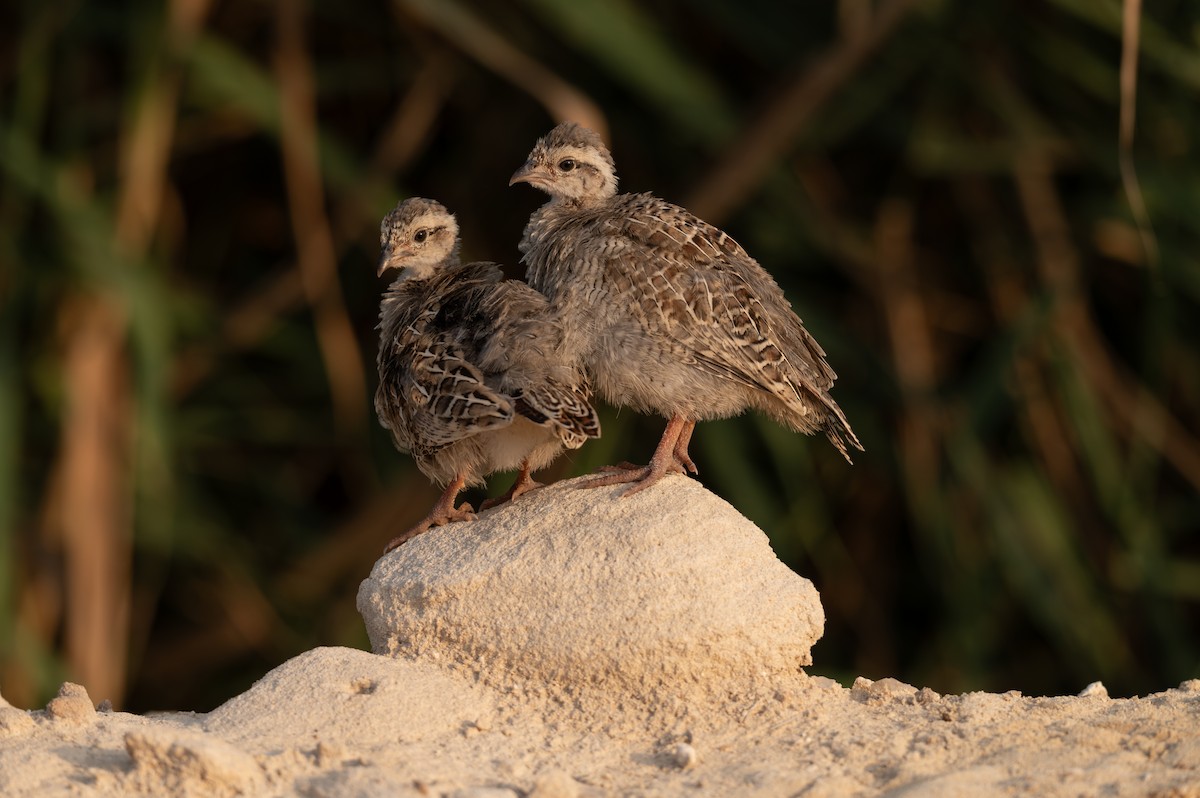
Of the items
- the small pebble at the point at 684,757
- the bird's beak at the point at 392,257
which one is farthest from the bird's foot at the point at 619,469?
the small pebble at the point at 684,757

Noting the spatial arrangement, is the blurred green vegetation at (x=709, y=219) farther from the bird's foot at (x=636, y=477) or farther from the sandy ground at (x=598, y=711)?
the sandy ground at (x=598, y=711)

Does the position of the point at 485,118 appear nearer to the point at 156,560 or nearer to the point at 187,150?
the point at 187,150

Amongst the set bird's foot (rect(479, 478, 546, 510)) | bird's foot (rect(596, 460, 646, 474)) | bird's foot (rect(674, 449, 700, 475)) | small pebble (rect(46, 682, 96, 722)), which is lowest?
small pebble (rect(46, 682, 96, 722))

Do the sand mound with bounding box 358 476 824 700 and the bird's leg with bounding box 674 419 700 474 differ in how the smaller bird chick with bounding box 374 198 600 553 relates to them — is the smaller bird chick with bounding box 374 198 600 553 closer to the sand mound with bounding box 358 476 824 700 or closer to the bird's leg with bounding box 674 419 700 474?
the bird's leg with bounding box 674 419 700 474

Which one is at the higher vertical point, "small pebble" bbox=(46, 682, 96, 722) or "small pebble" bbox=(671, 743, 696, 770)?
"small pebble" bbox=(671, 743, 696, 770)

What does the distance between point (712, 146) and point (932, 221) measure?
1914 mm

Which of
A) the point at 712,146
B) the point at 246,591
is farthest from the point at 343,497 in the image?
the point at 712,146

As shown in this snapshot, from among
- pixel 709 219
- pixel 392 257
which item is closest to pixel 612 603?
pixel 392 257

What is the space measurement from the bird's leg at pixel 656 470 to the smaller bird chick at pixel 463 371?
5.5 inches

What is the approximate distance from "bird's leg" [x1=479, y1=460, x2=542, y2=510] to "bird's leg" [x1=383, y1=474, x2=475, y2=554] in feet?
0.21

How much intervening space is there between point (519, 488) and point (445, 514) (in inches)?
9.7

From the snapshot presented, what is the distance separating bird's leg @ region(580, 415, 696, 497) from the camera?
18.4ft

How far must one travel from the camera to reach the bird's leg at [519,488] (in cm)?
598

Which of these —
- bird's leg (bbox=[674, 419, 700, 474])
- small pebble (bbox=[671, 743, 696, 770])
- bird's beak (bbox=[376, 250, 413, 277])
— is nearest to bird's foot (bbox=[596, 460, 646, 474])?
bird's leg (bbox=[674, 419, 700, 474])
